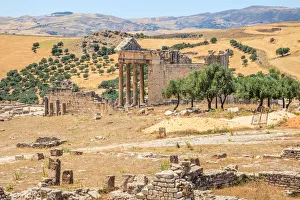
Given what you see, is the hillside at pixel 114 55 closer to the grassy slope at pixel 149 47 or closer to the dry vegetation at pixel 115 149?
the grassy slope at pixel 149 47

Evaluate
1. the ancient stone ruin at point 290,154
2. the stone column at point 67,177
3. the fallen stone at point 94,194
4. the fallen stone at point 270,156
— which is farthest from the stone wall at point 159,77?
the fallen stone at point 94,194

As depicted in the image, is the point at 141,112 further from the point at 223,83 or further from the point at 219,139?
the point at 219,139

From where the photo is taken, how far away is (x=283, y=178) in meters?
17.3

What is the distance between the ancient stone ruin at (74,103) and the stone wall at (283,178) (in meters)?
31.9

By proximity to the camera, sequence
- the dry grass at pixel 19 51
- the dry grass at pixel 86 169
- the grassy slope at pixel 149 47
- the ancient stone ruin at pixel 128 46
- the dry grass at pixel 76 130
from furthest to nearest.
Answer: the dry grass at pixel 19 51
the grassy slope at pixel 149 47
the ancient stone ruin at pixel 128 46
the dry grass at pixel 76 130
the dry grass at pixel 86 169

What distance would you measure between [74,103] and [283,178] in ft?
117

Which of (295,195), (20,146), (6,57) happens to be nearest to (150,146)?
(20,146)

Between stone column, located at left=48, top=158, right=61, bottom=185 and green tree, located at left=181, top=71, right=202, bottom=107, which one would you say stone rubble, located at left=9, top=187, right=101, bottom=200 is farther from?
green tree, located at left=181, top=71, right=202, bottom=107

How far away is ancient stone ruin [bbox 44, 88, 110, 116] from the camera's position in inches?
1959

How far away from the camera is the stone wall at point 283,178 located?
55.6ft

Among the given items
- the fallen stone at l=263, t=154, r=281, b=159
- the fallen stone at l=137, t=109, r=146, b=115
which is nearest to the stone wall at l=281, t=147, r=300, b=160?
the fallen stone at l=263, t=154, r=281, b=159

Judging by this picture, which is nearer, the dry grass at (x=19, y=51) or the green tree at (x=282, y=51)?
the dry grass at (x=19, y=51)

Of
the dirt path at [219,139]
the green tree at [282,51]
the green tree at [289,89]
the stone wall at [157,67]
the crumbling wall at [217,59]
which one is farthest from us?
the green tree at [282,51]

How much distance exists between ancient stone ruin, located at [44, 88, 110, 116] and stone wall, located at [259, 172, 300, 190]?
31875mm
